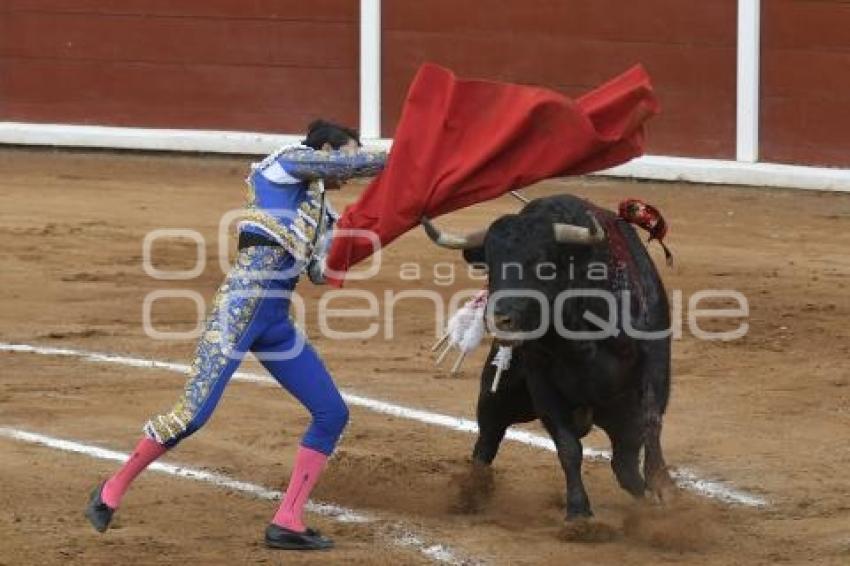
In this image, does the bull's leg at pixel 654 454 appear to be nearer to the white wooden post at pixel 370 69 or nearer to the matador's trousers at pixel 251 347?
the matador's trousers at pixel 251 347

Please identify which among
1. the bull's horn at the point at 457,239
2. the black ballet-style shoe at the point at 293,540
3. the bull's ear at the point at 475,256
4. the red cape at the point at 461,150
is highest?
the red cape at the point at 461,150

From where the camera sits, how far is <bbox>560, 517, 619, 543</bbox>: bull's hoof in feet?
18.7

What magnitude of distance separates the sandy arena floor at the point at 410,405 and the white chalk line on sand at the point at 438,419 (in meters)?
0.06

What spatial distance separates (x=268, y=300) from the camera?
222 inches

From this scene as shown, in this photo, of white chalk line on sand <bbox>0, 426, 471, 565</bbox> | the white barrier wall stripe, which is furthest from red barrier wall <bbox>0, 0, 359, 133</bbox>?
white chalk line on sand <bbox>0, 426, 471, 565</bbox>

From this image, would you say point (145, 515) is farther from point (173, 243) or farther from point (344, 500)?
point (173, 243)

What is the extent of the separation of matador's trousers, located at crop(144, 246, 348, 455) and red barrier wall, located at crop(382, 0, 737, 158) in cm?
651

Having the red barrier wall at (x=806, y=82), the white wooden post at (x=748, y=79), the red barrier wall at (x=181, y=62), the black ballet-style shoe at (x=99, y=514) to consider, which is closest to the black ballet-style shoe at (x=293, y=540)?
the black ballet-style shoe at (x=99, y=514)

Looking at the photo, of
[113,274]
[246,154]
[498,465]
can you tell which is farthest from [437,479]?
[246,154]

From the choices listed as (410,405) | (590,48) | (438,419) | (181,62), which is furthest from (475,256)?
(181,62)

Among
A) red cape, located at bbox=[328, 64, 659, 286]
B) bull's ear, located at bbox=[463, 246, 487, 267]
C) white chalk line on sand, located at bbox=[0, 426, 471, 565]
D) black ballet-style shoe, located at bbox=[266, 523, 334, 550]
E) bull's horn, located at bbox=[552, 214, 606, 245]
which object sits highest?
red cape, located at bbox=[328, 64, 659, 286]

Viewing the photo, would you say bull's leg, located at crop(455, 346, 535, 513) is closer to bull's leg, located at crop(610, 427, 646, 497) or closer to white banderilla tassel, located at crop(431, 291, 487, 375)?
white banderilla tassel, located at crop(431, 291, 487, 375)

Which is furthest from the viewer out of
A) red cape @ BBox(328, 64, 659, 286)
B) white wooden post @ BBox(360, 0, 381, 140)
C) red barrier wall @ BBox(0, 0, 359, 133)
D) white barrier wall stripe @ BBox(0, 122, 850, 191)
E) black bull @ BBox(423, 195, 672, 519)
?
red barrier wall @ BBox(0, 0, 359, 133)

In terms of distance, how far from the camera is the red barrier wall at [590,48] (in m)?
11.8
